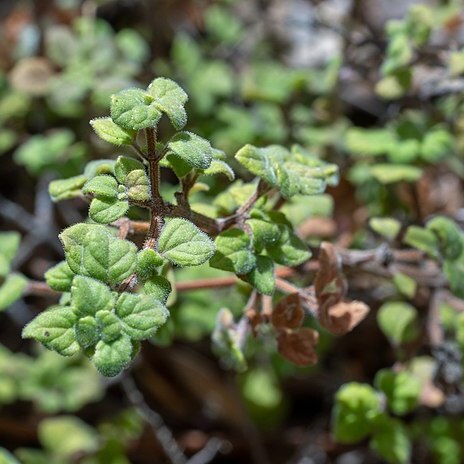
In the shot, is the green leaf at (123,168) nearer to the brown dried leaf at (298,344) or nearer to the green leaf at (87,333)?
the green leaf at (87,333)

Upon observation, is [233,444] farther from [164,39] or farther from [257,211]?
[164,39]

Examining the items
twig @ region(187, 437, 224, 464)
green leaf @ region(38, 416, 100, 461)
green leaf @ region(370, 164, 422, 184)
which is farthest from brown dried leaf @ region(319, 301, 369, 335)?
green leaf @ region(38, 416, 100, 461)

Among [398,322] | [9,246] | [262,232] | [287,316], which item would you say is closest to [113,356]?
[262,232]

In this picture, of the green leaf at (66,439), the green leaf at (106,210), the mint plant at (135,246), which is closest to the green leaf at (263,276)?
the mint plant at (135,246)

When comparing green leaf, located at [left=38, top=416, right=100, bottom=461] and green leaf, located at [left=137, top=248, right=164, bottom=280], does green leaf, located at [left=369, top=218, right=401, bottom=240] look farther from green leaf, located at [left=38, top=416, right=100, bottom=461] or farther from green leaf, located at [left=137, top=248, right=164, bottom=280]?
green leaf, located at [left=38, top=416, right=100, bottom=461]

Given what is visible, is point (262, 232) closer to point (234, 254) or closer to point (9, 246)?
point (234, 254)

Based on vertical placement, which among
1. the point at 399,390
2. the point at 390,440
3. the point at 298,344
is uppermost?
the point at 298,344
